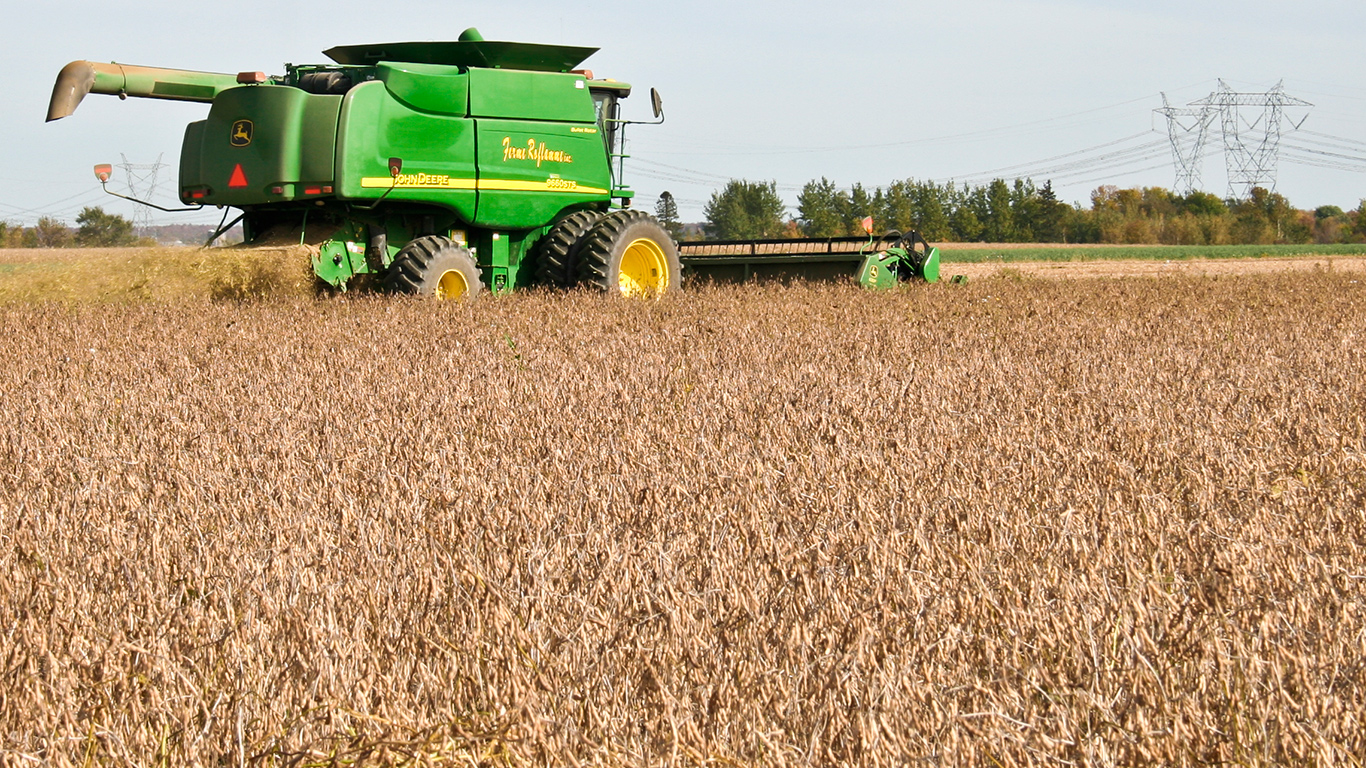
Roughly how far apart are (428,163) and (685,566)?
26.6 feet

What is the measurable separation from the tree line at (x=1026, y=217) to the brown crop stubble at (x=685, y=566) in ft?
218

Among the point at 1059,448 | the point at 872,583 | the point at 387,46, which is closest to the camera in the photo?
the point at 872,583

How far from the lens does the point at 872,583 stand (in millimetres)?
2693

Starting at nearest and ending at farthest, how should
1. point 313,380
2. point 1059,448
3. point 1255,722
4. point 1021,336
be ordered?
1. point 1255,722
2. point 1059,448
3. point 313,380
4. point 1021,336

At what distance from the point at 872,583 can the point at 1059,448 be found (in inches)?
71.6

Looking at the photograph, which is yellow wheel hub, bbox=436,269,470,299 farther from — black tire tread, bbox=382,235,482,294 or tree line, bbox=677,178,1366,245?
tree line, bbox=677,178,1366,245

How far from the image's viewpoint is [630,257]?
12148 millimetres

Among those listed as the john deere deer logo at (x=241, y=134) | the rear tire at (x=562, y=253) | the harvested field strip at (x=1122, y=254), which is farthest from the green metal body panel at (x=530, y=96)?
the harvested field strip at (x=1122, y=254)

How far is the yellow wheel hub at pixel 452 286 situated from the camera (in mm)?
10328

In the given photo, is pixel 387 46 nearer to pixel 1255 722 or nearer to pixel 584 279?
pixel 584 279

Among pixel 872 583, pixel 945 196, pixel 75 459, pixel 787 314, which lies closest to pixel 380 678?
pixel 872 583

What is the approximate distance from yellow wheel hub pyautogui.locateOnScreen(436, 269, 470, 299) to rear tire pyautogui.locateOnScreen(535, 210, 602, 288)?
1179 millimetres

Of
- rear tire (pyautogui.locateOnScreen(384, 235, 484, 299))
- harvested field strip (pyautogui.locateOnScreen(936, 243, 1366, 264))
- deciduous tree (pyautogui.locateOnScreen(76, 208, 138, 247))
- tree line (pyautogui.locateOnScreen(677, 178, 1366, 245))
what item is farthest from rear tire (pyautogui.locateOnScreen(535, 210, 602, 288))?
deciduous tree (pyautogui.locateOnScreen(76, 208, 138, 247))

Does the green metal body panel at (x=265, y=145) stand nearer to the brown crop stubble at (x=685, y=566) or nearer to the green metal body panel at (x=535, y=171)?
the green metal body panel at (x=535, y=171)
